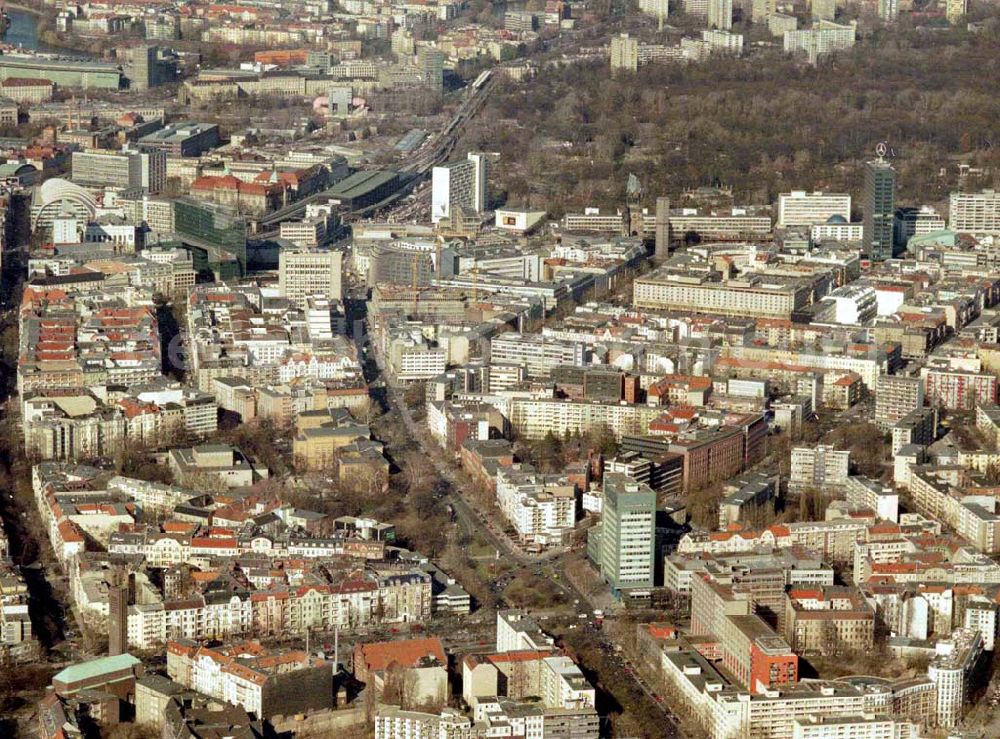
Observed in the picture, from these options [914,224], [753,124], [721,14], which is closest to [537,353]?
[914,224]

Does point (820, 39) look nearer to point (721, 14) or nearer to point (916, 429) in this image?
point (721, 14)

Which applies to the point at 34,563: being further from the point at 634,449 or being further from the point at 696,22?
the point at 696,22

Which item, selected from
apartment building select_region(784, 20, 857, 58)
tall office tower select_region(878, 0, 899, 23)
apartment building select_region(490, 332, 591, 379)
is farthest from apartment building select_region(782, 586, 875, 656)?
tall office tower select_region(878, 0, 899, 23)

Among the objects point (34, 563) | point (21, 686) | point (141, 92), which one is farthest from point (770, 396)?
point (141, 92)

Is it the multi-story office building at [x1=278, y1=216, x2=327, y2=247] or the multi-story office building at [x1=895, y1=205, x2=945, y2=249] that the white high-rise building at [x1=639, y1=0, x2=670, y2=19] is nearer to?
the multi-story office building at [x1=895, y1=205, x2=945, y2=249]

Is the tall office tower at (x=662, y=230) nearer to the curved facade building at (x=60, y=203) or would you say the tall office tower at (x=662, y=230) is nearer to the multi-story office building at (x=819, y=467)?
the curved facade building at (x=60, y=203)

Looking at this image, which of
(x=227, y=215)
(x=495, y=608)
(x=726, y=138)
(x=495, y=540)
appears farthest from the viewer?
(x=726, y=138)
